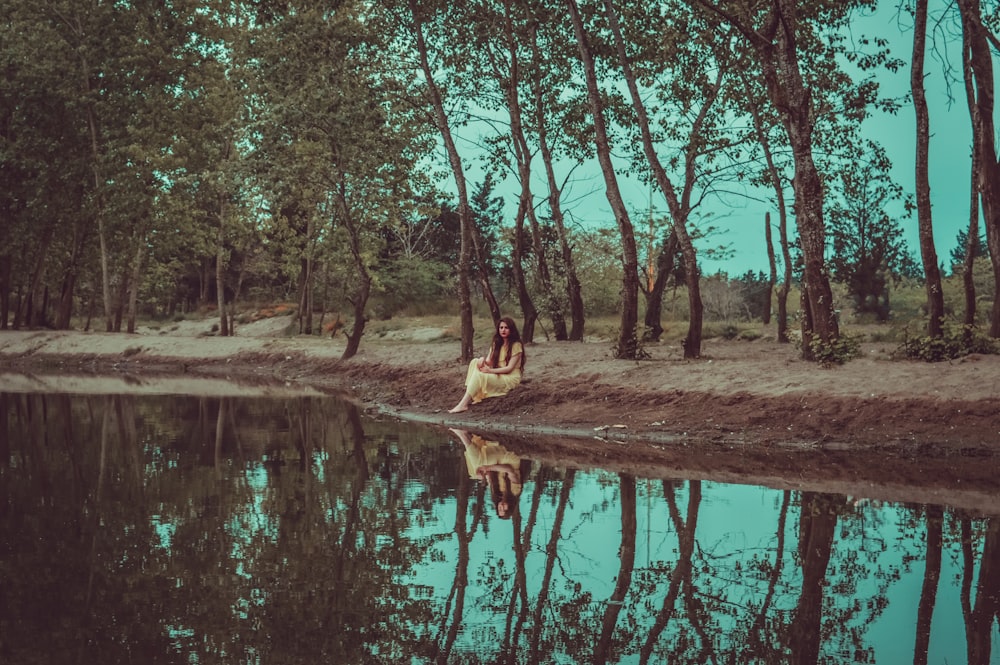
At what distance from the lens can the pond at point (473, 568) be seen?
18.8 ft

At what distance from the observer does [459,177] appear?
2583 cm

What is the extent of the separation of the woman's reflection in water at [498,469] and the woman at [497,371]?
275cm

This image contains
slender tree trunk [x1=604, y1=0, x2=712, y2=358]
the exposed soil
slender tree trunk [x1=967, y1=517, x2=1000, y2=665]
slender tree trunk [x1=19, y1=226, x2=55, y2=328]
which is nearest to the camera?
slender tree trunk [x1=967, y1=517, x2=1000, y2=665]

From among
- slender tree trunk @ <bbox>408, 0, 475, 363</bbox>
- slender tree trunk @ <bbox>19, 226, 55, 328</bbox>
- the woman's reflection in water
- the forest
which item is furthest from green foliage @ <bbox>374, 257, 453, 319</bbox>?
the woman's reflection in water

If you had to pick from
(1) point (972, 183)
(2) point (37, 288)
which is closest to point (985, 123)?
(1) point (972, 183)

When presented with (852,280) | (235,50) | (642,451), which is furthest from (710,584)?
(852,280)

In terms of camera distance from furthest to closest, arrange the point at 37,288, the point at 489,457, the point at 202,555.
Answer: the point at 37,288 → the point at 489,457 → the point at 202,555

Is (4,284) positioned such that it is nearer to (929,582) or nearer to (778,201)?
(778,201)

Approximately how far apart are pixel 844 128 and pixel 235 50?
24276mm

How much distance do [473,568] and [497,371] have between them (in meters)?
11.6

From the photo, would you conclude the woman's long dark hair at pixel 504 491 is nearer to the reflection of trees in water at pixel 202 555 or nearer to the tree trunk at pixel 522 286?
the reflection of trees in water at pixel 202 555

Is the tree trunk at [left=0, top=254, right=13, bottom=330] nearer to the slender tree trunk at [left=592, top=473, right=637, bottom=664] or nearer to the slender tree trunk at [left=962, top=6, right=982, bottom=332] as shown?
the slender tree trunk at [left=962, top=6, right=982, bottom=332]

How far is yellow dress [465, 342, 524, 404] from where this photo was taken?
1914cm

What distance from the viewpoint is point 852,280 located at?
1994 inches
